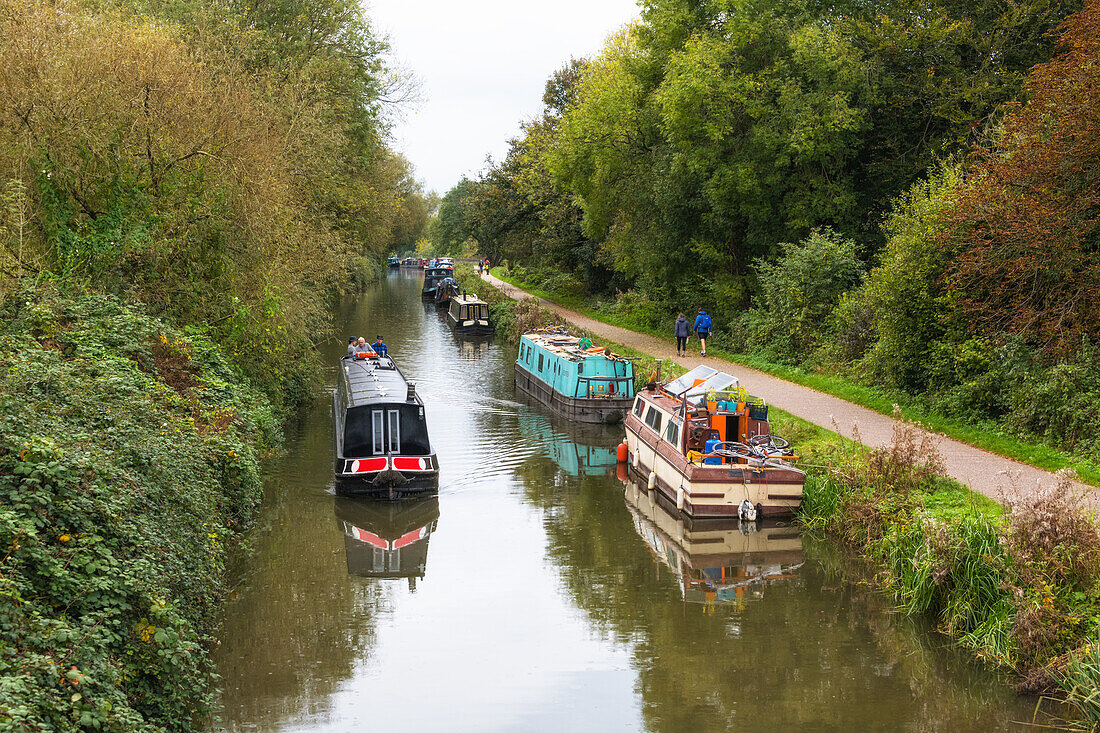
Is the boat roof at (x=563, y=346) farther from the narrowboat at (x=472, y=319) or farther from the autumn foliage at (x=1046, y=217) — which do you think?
the narrowboat at (x=472, y=319)

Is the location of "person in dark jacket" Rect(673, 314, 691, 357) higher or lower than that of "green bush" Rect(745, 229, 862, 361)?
lower

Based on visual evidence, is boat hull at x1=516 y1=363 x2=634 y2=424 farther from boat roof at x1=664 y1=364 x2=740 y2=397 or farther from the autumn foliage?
the autumn foliage

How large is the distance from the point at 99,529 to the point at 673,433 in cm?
1037

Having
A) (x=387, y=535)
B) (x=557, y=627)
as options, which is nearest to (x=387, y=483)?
(x=387, y=535)

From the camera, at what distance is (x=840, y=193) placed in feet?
80.3

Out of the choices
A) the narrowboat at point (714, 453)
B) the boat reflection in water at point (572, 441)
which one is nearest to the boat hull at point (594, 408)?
the boat reflection in water at point (572, 441)

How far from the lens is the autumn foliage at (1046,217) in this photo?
14531 mm

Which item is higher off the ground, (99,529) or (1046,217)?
(1046,217)

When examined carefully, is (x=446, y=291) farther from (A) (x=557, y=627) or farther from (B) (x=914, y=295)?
(A) (x=557, y=627)

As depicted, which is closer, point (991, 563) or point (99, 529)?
point (99, 529)

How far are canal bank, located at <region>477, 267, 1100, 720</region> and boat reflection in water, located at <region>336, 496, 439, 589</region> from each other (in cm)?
606

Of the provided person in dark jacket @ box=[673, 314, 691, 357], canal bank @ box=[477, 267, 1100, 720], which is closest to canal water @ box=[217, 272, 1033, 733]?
canal bank @ box=[477, 267, 1100, 720]

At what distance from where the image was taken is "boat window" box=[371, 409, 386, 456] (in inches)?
643

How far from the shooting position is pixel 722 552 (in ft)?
45.5
